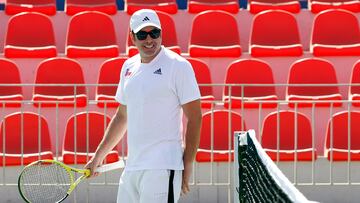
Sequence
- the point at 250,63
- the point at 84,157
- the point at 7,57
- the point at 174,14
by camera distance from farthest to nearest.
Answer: the point at 174,14
the point at 7,57
the point at 250,63
the point at 84,157

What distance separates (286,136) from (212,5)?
3.24m

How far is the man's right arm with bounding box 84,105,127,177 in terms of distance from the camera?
6297 mm

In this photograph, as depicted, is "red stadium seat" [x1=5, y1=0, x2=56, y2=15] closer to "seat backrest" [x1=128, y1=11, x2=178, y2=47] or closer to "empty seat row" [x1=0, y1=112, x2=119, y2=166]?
"seat backrest" [x1=128, y1=11, x2=178, y2=47]

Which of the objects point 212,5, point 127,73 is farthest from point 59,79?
point 127,73

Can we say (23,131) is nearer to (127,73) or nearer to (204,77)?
(204,77)

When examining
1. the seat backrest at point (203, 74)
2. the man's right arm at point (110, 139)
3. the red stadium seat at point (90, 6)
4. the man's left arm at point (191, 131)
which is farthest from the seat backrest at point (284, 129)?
the man's left arm at point (191, 131)

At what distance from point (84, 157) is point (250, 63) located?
2.15 meters

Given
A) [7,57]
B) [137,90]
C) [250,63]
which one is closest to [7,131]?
[7,57]

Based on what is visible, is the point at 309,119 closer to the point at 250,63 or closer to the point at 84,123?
the point at 250,63

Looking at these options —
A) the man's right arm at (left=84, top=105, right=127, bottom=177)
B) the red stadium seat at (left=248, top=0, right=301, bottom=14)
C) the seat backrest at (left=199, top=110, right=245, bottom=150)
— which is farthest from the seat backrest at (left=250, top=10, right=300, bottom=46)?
the man's right arm at (left=84, top=105, right=127, bottom=177)

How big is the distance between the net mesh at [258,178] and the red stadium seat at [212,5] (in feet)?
20.7

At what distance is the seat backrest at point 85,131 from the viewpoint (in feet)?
32.8

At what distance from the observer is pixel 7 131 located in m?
10.0

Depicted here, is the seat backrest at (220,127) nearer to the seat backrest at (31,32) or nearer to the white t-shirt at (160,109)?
the seat backrest at (31,32)
